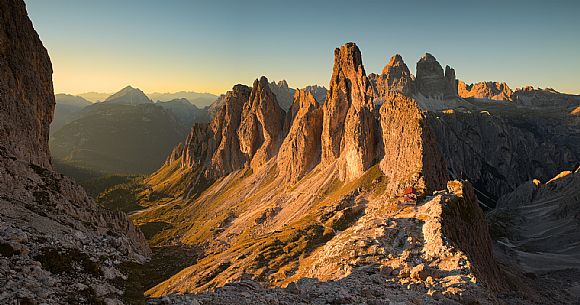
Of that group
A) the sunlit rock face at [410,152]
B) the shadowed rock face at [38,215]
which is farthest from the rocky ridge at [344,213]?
the shadowed rock face at [38,215]

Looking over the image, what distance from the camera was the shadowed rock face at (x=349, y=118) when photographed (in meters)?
122

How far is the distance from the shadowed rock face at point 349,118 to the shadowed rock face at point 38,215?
74.5 meters

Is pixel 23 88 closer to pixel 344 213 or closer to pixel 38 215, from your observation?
pixel 38 215

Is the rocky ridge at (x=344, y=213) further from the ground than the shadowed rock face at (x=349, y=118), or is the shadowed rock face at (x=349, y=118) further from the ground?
the shadowed rock face at (x=349, y=118)

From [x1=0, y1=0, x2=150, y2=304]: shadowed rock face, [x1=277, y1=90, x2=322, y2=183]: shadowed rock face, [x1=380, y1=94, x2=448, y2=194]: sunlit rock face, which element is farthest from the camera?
[x1=277, y1=90, x2=322, y2=183]: shadowed rock face

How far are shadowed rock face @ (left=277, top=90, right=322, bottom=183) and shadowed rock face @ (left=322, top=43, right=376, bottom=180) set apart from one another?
31.0 ft

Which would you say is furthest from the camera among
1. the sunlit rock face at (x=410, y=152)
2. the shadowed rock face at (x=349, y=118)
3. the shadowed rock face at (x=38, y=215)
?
the shadowed rock face at (x=349, y=118)

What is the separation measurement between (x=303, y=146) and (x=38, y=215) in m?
129

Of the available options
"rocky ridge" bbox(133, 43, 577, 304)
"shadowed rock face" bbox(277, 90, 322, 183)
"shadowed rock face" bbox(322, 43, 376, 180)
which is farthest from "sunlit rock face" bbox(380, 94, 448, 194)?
"shadowed rock face" bbox(277, 90, 322, 183)

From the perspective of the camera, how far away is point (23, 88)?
60.1 m

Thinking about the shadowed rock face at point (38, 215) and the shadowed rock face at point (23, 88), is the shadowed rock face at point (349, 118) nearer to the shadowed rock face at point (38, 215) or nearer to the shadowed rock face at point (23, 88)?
the shadowed rock face at point (38, 215)

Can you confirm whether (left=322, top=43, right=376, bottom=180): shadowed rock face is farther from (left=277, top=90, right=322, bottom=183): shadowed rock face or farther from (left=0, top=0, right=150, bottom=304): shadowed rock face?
(left=0, top=0, right=150, bottom=304): shadowed rock face

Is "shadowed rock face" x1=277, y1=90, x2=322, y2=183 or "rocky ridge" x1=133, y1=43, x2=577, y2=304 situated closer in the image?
"rocky ridge" x1=133, y1=43, x2=577, y2=304

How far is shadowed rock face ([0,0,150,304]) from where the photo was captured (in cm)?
1847
